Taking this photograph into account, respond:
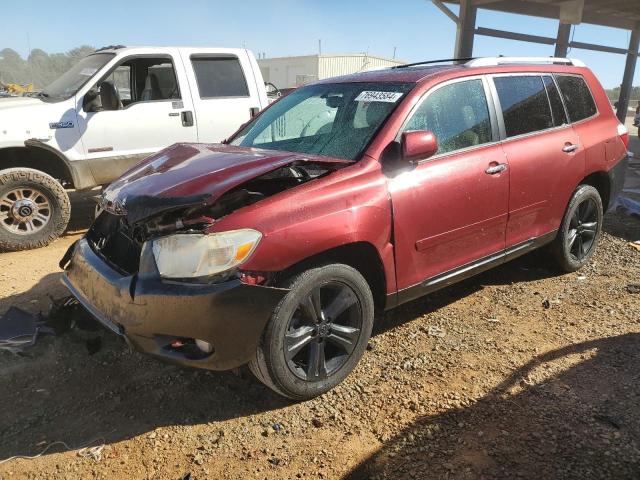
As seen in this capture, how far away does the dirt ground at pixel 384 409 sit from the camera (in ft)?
7.61

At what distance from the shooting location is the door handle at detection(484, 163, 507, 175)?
3402 mm

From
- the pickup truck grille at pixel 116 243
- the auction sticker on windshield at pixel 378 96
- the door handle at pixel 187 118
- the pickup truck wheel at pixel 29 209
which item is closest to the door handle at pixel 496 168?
the auction sticker on windshield at pixel 378 96

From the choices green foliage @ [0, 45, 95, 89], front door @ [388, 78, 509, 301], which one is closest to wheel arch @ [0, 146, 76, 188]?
front door @ [388, 78, 509, 301]

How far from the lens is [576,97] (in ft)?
14.1

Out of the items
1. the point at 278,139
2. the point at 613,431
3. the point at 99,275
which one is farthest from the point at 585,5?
the point at 99,275

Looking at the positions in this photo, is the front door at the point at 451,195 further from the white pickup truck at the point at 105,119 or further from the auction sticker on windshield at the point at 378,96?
the white pickup truck at the point at 105,119

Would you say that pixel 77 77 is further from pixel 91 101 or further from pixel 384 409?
pixel 384 409

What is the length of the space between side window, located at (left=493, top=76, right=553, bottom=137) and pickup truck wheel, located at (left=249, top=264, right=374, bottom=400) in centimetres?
184

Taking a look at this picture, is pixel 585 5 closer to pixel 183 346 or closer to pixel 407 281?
pixel 407 281

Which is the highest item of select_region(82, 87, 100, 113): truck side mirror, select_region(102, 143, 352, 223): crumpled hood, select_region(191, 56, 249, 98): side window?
select_region(191, 56, 249, 98): side window

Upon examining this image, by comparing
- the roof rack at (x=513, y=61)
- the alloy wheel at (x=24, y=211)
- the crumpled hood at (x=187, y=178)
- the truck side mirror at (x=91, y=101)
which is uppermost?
the roof rack at (x=513, y=61)

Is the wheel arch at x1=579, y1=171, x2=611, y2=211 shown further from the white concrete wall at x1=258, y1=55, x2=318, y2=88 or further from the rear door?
the white concrete wall at x1=258, y1=55, x2=318, y2=88

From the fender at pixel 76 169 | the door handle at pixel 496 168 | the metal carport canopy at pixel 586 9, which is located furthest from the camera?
the metal carport canopy at pixel 586 9

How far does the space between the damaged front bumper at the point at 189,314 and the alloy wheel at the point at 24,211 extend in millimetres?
3438
